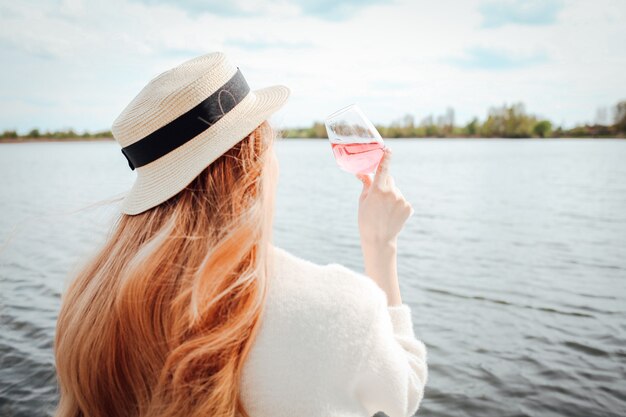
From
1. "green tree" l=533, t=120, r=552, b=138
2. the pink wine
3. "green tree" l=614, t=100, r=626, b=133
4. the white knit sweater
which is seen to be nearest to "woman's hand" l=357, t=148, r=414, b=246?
the pink wine

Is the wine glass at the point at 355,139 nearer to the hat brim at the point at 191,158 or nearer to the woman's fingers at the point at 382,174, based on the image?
the woman's fingers at the point at 382,174

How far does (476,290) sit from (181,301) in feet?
24.4

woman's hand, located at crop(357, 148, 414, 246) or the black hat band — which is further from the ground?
the black hat band

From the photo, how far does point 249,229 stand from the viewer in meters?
1.41

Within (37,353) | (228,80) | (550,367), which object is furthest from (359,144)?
(37,353)

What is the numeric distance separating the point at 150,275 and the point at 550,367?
5.22 m

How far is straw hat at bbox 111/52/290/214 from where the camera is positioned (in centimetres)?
154

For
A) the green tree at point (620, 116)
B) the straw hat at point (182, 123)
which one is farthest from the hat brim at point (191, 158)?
the green tree at point (620, 116)

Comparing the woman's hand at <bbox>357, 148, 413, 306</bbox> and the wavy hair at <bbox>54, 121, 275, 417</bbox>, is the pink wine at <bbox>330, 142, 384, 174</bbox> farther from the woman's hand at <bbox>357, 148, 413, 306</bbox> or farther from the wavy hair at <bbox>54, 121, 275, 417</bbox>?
the wavy hair at <bbox>54, 121, 275, 417</bbox>

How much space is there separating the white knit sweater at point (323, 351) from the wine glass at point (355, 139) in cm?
82

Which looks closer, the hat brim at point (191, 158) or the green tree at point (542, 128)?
the hat brim at point (191, 158)

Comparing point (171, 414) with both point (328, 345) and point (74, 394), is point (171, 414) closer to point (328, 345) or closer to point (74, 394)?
point (74, 394)

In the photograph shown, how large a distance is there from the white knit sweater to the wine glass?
0.82 m

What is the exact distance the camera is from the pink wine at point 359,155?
2.08 m
